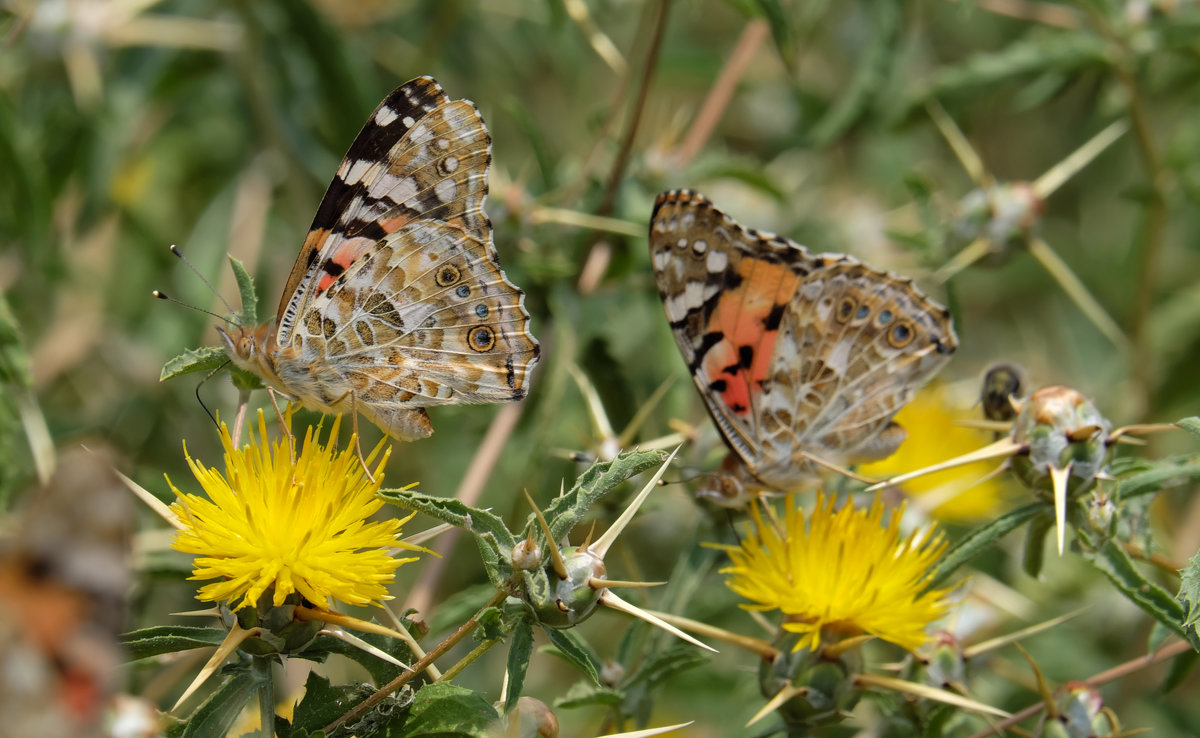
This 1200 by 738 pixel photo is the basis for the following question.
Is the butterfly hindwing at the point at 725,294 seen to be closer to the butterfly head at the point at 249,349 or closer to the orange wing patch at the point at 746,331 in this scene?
the orange wing patch at the point at 746,331

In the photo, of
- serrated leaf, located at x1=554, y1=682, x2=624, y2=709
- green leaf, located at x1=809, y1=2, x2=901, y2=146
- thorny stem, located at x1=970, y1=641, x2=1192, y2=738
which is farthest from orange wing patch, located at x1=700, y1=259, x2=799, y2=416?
green leaf, located at x1=809, y1=2, x2=901, y2=146

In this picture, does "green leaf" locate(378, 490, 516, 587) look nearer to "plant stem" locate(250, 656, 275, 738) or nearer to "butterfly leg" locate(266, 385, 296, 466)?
"butterfly leg" locate(266, 385, 296, 466)

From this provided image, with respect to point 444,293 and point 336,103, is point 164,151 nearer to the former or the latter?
point 336,103

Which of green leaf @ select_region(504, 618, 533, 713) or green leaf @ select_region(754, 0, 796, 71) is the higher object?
green leaf @ select_region(754, 0, 796, 71)

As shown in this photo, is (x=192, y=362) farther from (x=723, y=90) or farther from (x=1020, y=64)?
(x=1020, y=64)

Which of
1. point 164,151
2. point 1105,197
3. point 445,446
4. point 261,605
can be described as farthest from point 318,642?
point 1105,197

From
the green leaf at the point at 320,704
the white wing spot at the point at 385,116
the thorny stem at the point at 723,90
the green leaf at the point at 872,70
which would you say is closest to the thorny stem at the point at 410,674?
the green leaf at the point at 320,704
